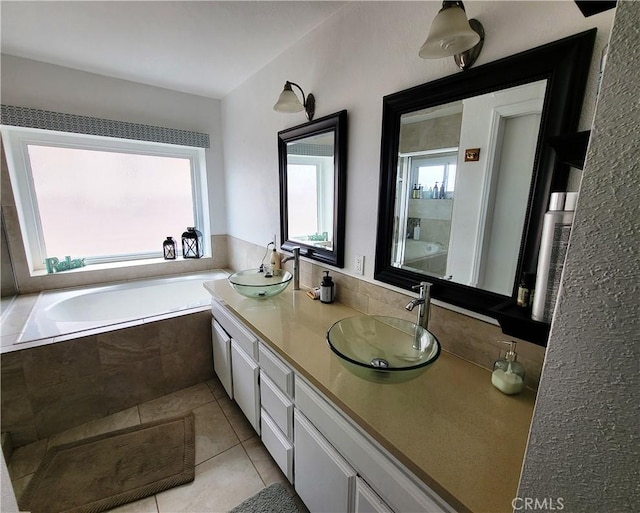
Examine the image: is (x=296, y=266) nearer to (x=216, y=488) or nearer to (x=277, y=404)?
(x=277, y=404)

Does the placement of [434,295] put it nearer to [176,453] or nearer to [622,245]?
[622,245]

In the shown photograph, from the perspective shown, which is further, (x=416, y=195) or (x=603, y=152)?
(x=416, y=195)

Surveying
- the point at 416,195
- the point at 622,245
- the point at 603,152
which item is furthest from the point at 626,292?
the point at 416,195

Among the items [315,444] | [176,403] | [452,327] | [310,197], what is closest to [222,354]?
[176,403]

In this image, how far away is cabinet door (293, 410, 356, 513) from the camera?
0.98 m

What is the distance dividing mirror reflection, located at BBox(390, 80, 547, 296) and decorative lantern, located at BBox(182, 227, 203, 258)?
2537 mm

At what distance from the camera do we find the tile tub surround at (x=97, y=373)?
168 cm

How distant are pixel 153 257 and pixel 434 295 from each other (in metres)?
3.01

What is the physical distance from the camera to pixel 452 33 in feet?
2.88

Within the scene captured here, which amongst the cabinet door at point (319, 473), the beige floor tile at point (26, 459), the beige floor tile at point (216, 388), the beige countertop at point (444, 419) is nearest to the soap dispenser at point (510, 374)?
the beige countertop at point (444, 419)

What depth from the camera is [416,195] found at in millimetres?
1275

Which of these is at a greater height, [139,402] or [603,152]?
[603,152]

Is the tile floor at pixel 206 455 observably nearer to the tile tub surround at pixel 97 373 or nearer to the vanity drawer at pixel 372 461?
the tile tub surround at pixel 97 373

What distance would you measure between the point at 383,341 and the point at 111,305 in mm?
2630
